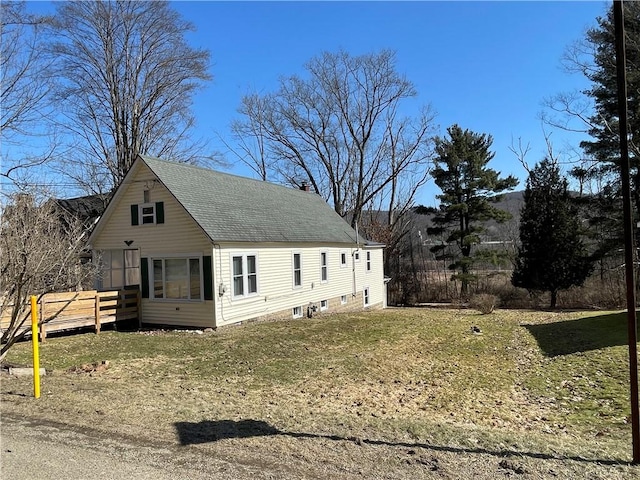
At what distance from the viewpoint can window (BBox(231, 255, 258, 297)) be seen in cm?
1656

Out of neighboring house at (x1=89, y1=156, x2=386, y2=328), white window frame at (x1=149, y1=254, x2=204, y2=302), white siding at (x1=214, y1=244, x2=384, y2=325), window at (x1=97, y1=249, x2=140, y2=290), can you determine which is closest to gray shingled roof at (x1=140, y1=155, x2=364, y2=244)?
neighboring house at (x1=89, y1=156, x2=386, y2=328)

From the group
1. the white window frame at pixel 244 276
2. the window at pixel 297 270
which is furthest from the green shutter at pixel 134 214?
the window at pixel 297 270

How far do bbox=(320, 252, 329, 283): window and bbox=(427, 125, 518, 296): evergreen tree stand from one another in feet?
48.5

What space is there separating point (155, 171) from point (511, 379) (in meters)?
13.3

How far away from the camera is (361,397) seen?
25.1 ft

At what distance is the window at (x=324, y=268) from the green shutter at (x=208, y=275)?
795cm

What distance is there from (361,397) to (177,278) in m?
10.8

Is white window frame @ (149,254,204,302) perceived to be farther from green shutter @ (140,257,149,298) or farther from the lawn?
the lawn

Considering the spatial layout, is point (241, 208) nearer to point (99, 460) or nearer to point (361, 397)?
point (361, 397)

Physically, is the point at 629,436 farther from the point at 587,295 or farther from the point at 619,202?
the point at 587,295

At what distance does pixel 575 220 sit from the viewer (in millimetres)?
29672

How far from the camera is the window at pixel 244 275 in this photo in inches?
652

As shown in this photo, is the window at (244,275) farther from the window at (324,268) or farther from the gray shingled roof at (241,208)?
the window at (324,268)

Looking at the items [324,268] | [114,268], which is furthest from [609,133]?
[114,268]
